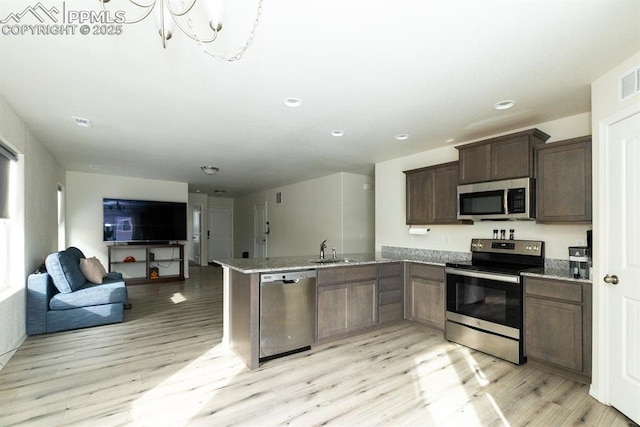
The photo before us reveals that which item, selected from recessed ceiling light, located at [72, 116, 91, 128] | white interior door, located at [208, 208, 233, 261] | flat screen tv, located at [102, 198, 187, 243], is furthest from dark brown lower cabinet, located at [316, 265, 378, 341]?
white interior door, located at [208, 208, 233, 261]

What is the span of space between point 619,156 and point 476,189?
1.43 m

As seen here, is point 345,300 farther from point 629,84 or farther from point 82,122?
point 82,122

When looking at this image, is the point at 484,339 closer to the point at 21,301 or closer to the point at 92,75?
the point at 92,75

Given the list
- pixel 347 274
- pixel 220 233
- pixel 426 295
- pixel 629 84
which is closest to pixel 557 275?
pixel 426 295

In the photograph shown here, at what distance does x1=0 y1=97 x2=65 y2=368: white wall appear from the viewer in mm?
2918

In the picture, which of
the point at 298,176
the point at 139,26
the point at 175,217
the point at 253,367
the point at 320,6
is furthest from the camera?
the point at 175,217

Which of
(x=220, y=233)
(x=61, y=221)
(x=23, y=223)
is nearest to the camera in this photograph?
(x=23, y=223)

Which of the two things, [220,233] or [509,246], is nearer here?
[509,246]

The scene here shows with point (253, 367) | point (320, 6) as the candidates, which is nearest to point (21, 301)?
point (253, 367)

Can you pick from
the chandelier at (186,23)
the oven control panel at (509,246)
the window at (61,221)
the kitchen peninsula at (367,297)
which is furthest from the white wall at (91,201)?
the oven control panel at (509,246)

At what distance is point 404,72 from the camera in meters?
2.27

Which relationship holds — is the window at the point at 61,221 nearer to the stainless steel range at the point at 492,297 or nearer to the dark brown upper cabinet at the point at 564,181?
the stainless steel range at the point at 492,297

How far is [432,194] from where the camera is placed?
13.8 ft

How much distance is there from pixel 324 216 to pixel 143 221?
395cm
